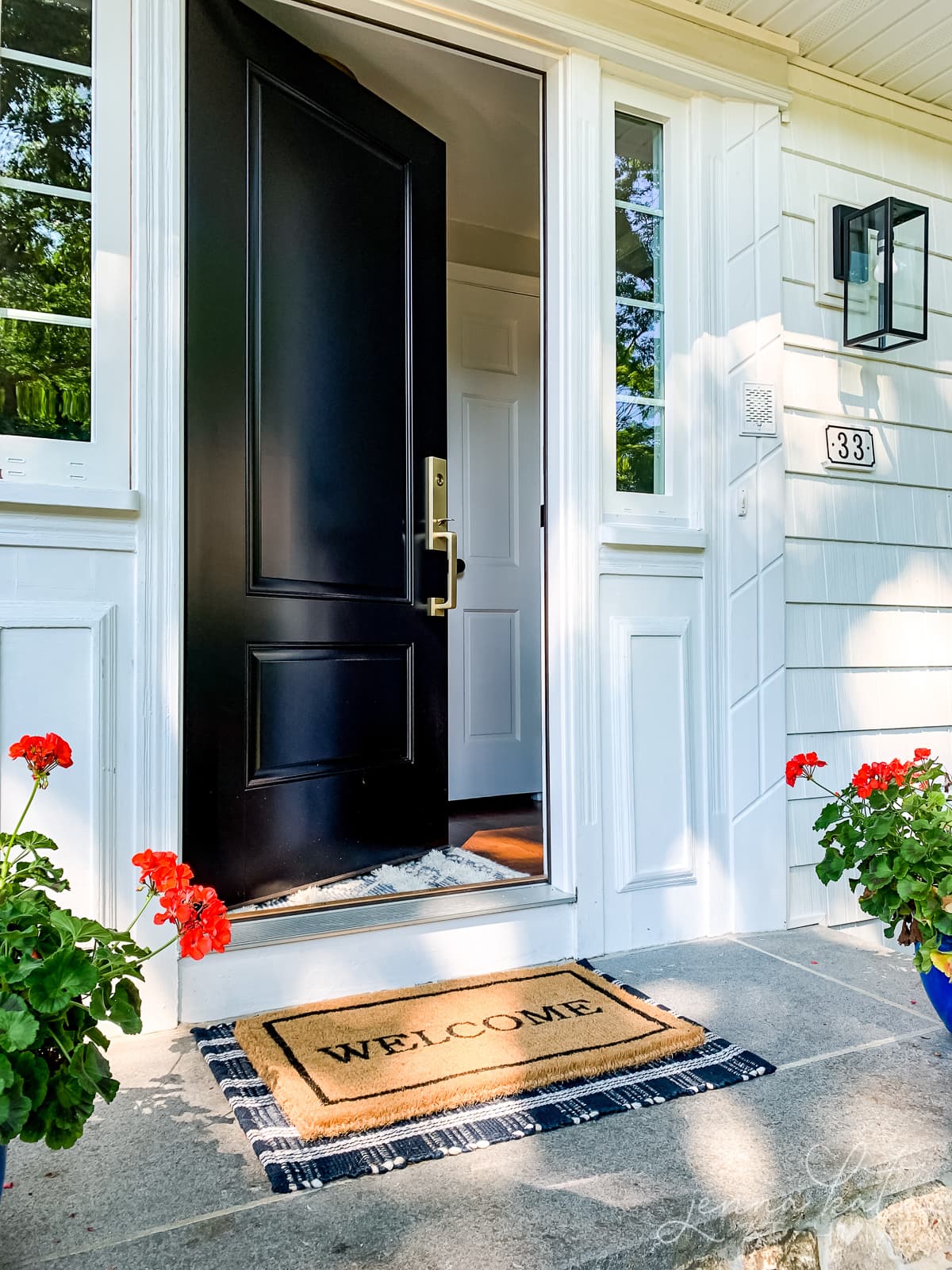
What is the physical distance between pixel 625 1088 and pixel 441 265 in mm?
2181

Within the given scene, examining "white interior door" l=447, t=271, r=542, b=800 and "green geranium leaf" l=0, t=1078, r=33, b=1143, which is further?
"white interior door" l=447, t=271, r=542, b=800

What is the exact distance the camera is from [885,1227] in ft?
4.56

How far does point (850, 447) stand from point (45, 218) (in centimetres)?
216

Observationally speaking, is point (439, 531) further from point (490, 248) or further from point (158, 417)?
point (490, 248)

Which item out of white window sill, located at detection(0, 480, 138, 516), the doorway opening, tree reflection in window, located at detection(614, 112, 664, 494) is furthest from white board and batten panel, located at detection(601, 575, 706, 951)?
white window sill, located at detection(0, 480, 138, 516)

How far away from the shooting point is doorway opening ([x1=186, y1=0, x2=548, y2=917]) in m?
2.22

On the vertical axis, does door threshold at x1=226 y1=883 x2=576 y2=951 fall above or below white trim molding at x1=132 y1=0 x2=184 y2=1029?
below

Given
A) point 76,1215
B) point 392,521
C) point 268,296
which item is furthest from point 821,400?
point 76,1215

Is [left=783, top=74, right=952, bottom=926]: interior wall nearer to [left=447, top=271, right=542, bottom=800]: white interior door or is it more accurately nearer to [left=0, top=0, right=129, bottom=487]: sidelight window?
[left=447, top=271, right=542, bottom=800]: white interior door

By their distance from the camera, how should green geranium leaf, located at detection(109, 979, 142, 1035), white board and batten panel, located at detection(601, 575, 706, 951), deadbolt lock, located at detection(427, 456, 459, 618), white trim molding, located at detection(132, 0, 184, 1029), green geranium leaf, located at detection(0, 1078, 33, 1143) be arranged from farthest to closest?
deadbolt lock, located at detection(427, 456, 459, 618)
white board and batten panel, located at detection(601, 575, 706, 951)
white trim molding, located at detection(132, 0, 184, 1029)
green geranium leaf, located at detection(109, 979, 142, 1035)
green geranium leaf, located at detection(0, 1078, 33, 1143)

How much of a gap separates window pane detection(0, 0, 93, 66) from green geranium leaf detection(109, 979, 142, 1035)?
1.77m

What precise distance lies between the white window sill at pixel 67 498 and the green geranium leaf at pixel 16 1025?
1049 mm

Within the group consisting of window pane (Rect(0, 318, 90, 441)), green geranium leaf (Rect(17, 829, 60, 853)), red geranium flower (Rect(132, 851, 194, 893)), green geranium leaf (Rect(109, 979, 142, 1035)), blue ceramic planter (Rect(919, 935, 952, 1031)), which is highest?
window pane (Rect(0, 318, 90, 441))

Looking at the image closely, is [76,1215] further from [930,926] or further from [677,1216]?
[930,926]
